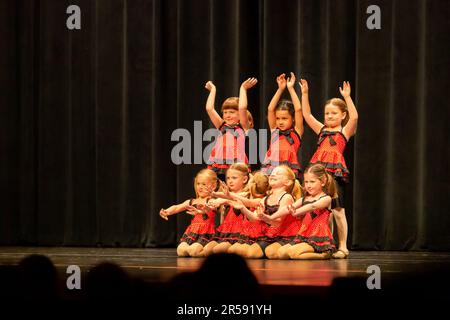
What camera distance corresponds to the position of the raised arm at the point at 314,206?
4.35 m

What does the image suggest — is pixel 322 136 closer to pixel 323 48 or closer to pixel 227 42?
pixel 323 48

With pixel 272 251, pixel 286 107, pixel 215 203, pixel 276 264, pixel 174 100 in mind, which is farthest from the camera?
pixel 174 100

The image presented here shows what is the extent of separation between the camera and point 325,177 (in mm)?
4434

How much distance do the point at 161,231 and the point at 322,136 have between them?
1.90 m

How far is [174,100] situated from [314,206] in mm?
2185

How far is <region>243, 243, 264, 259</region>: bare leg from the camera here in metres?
4.47

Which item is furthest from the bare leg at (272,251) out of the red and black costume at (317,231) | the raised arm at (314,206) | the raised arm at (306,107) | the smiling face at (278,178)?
the raised arm at (306,107)

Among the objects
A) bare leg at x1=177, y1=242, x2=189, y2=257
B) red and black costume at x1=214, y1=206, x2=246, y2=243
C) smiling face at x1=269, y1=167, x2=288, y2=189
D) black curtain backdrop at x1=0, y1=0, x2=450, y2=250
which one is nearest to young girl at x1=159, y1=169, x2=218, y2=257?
bare leg at x1=177, y1=242, x2=189, y2=257

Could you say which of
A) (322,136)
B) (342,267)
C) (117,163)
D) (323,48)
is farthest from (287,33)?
(342,267)

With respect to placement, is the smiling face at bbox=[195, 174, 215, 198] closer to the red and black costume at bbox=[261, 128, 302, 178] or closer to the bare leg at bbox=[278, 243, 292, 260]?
the red and black costume at bbox=[261, 128, 302, 178]

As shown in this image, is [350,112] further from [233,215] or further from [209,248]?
[209,248]

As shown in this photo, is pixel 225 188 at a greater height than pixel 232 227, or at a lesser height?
greater

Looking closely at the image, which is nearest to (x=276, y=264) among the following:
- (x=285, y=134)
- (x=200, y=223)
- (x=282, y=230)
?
(x=282, y=230)

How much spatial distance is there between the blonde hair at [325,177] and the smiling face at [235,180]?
0.45 metres
